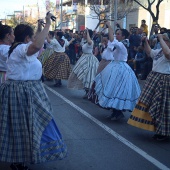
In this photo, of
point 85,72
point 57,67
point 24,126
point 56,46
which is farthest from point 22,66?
point 56,46

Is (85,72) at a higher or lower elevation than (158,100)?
lower

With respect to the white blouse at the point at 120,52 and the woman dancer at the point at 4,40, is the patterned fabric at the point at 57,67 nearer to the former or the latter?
the white blouse at the point at 120,52

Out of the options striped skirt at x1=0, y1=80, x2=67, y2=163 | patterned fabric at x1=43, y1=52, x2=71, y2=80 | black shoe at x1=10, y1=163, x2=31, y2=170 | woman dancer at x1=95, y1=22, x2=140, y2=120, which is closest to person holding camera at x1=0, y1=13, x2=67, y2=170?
striped skirt at x1=0, y1=80, x2=67, y2=163

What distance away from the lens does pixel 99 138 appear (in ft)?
22.4

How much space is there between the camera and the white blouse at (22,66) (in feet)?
15.6

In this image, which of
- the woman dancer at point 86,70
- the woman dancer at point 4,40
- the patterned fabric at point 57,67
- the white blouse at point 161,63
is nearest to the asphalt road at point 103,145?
the white blouse at point 161,63

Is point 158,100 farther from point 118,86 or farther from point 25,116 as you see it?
point 25,116

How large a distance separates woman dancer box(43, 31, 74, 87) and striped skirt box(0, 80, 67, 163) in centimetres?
815

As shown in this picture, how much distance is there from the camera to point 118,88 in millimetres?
7949

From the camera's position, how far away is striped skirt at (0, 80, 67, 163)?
4.70 meters

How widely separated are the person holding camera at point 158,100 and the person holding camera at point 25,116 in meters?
2.14

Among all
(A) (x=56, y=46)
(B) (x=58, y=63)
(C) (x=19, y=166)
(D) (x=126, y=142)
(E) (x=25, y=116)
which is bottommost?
(D) (x=126, y=142)

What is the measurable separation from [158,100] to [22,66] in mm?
2570

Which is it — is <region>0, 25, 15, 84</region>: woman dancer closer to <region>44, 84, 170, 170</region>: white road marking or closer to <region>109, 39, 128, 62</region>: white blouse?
<region>44, 84, 170, 170</region>: white road marking
